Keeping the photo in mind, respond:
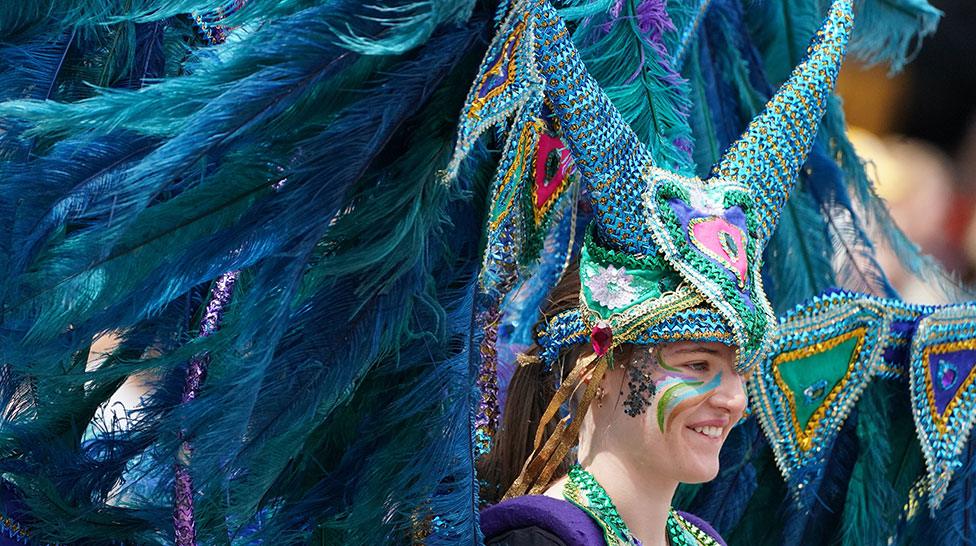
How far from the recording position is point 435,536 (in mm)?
1819

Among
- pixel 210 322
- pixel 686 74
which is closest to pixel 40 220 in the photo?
pixel 210 322

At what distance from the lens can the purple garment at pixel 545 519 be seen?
6.28ft

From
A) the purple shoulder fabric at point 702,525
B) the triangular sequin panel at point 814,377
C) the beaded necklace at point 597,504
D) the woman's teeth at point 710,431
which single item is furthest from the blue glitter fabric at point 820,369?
the beaded necklace at point 597,504

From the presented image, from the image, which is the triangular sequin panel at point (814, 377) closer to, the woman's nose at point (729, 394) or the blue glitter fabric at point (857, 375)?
the blue glitter fabric at point (857, 375)

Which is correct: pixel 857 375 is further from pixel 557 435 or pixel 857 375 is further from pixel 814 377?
pixel 557 435

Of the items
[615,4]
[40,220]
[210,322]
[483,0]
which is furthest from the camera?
[615,4]

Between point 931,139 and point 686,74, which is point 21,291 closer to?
point 686,74

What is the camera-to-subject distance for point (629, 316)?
6.51 ft

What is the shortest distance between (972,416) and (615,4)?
107cm

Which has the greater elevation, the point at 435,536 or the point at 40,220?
the point at 40,220

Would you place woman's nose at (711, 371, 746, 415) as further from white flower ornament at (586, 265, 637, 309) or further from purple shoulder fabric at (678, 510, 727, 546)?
purple shoulder fabric at (678, 510, 727, 546)

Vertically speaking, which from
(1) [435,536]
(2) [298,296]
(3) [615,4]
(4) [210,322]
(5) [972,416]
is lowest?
(5) [972,416]

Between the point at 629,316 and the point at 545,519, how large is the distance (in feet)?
1.03

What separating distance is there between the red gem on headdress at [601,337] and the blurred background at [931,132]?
345 cm
